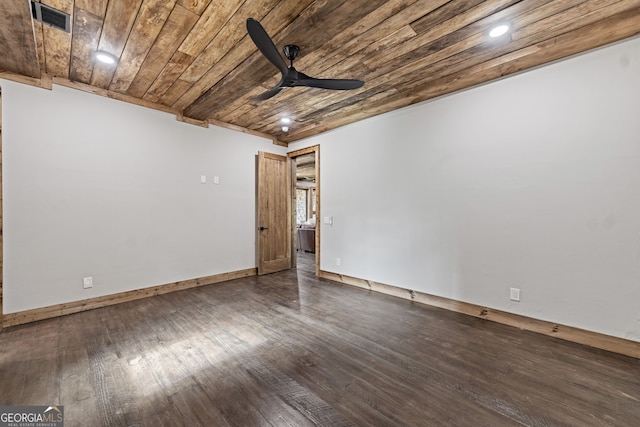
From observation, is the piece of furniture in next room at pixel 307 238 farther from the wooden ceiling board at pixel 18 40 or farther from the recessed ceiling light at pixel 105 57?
the wooden ceiling board at pixel 18 40

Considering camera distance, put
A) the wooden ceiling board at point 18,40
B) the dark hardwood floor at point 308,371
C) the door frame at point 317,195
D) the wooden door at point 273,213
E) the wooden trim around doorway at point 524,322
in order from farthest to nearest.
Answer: the wooden door at point 273,213, the door frame at point 317,195, the wooden trim around doorway at point 524,322, the wooden ceiling board at point 18,40, the dark hardwood floor at point 308,371

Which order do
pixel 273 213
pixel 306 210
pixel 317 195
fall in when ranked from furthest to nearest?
pixel 306 210 < pixel 273 213 < pixel 317 195

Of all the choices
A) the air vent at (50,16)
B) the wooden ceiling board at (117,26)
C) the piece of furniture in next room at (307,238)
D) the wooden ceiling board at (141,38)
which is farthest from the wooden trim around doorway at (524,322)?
the air vent at (50,16)

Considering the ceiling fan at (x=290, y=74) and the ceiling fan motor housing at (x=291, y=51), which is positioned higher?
the ceiling fan motor housing at (x=291, y=51)

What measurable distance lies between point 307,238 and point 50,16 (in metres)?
6.15

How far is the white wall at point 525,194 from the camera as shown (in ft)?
7.29

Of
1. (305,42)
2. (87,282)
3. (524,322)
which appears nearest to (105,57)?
(305,42)

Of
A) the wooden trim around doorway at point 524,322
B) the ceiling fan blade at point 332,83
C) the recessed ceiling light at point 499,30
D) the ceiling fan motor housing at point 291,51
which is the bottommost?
the wooden trim around doorway at point 524,322

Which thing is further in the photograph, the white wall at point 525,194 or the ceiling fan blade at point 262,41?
the white wall at point 525,194

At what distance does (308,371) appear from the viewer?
1.95 metres

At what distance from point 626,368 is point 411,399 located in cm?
180

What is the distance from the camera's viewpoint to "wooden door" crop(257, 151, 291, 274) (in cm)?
491

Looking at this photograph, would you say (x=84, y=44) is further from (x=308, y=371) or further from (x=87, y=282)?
(x=308, y=371)

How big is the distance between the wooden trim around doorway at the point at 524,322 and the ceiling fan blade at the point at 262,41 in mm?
3119
